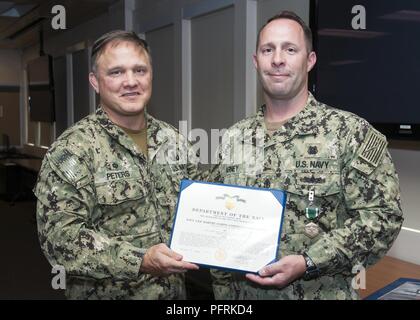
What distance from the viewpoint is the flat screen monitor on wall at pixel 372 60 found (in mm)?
1802

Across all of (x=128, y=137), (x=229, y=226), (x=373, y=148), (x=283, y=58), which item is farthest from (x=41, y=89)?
(x=373, y=148)

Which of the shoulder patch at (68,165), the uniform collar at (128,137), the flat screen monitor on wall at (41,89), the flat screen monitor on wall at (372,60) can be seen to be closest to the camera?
the shoulder patch at (68,165)

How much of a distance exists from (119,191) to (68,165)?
0.18 m

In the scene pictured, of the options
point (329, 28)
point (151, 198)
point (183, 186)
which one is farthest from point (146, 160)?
point (329, 28)

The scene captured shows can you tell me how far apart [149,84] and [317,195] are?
2.06 ft

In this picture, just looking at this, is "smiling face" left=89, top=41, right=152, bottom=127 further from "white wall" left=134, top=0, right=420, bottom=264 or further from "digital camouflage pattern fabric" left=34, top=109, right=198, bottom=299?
"white wall" left=134, top=0, right=420, bottom=264

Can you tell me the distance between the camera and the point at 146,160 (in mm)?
1591

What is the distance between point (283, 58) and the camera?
146 centimetres

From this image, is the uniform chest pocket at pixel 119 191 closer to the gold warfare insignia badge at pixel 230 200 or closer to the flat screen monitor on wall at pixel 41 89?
the gold warfare insignia badge at pixel 230 200

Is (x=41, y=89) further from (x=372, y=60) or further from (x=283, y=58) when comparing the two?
(x=283, y=58)

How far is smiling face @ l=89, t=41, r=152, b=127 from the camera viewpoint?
150 centimetres

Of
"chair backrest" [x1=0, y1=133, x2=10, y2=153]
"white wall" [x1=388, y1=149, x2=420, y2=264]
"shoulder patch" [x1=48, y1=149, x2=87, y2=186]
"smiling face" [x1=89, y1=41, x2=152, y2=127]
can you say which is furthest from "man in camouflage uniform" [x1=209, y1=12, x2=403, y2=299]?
"chair backrest" [x1=0, y1=133, x2=10, y2=153]

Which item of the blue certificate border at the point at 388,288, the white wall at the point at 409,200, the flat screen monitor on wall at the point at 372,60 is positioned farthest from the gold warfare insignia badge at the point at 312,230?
the white wall at the point at 409,200

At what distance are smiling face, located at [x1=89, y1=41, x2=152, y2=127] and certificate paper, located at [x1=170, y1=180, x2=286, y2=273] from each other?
342mm
